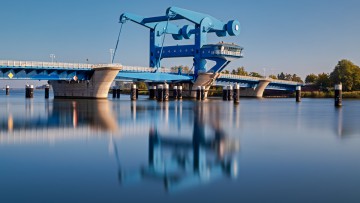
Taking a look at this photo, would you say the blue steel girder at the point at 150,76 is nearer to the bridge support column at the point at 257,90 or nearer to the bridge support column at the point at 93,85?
the bridge support column at the point at 93,85

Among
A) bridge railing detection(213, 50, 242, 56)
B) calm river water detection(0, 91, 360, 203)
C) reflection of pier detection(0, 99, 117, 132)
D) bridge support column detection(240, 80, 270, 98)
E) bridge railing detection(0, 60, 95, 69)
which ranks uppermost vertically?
bridge railing detection(213, 50, 242, 56)

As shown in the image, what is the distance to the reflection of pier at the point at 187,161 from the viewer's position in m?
9.66

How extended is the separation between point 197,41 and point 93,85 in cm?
2176

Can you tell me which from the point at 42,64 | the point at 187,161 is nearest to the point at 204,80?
the point at 42,64

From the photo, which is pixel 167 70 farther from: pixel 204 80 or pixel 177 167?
pixel 177 167

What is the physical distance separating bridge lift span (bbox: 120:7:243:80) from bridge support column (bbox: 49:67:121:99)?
47.2 ft

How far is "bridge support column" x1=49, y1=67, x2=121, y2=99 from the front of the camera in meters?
58.6

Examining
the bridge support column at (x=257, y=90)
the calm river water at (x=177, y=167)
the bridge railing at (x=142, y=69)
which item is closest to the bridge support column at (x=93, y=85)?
the bridge railing at (x=142, y=69)

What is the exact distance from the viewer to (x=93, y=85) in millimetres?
61031

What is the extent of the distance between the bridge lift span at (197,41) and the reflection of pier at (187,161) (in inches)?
2212

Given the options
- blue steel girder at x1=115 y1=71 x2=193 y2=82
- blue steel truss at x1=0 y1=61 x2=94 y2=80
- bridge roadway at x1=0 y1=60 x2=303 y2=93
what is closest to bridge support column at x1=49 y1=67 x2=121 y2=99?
bridge roadway at x1=0 y1=60 x2=303 y2=93

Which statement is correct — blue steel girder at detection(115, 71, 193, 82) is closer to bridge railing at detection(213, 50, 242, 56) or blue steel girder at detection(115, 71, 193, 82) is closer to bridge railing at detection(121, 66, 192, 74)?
bridge railing at detection(121, 66, 192, 74)

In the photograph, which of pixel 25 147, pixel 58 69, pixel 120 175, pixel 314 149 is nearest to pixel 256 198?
pixel 120 175

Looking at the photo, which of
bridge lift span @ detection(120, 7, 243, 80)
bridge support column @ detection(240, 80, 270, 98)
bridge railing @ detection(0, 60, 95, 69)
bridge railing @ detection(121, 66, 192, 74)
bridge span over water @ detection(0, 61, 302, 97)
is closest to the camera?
bridge railing @ detection(0, 60, 95, 69)
